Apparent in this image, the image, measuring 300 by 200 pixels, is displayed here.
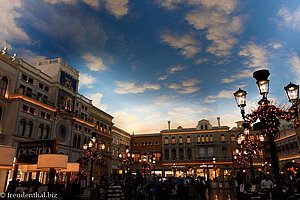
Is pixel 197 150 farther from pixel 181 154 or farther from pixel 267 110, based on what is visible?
pixel 267 110

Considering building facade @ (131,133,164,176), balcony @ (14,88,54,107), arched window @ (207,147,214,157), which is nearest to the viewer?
balcony @ (14,88,54,107)

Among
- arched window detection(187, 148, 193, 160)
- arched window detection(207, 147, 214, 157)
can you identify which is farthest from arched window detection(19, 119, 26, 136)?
arched window detection(207, 147, 214, 157)

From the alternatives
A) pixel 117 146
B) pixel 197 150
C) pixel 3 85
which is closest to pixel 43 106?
pixel 3 85

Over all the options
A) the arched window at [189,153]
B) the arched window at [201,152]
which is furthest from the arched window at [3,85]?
the arched window at [201,152]

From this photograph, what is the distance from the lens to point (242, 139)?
51.3ft

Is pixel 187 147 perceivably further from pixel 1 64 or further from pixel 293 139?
pixel 1 64

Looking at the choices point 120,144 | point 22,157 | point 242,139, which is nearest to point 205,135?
point 120,144

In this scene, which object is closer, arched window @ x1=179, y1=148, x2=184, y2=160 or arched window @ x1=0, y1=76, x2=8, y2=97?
arched window @ x1=0, y1=76, x2=8, y2=97

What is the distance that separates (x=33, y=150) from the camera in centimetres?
673

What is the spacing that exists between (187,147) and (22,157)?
1961 inches

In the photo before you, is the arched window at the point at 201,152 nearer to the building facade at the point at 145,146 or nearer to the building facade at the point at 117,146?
the building facade at the point at 145,146

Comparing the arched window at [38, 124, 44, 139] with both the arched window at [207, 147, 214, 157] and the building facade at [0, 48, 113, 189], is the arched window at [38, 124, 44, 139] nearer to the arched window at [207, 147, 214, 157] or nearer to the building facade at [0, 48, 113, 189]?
the building facade at [0, 48, 113, 189]

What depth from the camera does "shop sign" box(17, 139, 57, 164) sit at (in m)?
6.43

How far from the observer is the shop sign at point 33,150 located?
6433 millimetres
